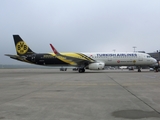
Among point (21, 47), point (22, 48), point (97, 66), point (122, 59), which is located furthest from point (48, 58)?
point (122, 59)

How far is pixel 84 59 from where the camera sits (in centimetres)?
3647

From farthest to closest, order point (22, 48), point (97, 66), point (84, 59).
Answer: point (22, 48) → point (84, 59) → point (97, 66)

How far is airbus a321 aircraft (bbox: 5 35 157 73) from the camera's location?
3603 cm

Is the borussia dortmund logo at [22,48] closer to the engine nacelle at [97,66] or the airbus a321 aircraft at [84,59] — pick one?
the airbus a321 aircraft at [84,59]

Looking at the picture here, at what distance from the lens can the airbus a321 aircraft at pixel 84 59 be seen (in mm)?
36031

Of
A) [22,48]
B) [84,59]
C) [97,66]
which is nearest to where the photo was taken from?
[97,66]

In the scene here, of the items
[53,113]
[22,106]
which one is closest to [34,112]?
[53,113]

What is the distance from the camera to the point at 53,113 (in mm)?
6078

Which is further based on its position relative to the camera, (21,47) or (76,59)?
(21,47)

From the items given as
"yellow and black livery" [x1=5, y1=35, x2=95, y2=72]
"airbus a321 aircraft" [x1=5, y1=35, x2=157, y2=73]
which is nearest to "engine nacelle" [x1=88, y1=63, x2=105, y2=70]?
"airbus a321 aircraft" [x1=5, y1=35, x2=157, y2=73]

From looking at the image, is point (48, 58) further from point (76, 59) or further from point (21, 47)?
point (21, 47)

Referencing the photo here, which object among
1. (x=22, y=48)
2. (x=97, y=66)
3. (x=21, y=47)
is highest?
(x=21, y=47)

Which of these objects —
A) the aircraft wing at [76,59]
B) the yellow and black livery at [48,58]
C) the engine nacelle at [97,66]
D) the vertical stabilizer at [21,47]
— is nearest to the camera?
the engine nacelle at [97,66]

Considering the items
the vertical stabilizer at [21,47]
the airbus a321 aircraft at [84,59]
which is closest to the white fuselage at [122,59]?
the airbus a321 aircraft at [84,59]
